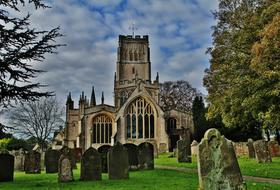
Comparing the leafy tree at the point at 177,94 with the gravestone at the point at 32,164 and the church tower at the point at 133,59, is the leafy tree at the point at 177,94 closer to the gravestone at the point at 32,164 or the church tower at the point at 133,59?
the church tower at the point at 133,59

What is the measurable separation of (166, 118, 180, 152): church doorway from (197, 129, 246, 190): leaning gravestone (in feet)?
137

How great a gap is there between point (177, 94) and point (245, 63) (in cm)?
4111

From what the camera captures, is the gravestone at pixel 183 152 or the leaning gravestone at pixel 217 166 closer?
the leaning gravestone at pixel 217 166

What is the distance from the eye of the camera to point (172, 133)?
49625mm

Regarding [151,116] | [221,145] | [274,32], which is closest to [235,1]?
[274,32]

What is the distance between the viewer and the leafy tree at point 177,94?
189 ft

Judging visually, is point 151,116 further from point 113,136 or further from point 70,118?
point 70,118

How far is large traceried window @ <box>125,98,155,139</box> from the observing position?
1893 inches

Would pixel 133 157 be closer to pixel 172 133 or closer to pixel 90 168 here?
pixel 90 168

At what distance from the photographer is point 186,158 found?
22250 mm

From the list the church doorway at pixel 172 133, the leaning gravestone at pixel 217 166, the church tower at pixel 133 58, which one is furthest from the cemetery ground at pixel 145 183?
the church tower at pixel 133 58

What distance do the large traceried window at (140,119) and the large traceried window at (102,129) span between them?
342 centimetres

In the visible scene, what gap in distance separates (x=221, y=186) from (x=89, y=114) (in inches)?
1711

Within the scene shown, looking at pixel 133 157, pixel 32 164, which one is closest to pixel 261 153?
pixel 133 157
